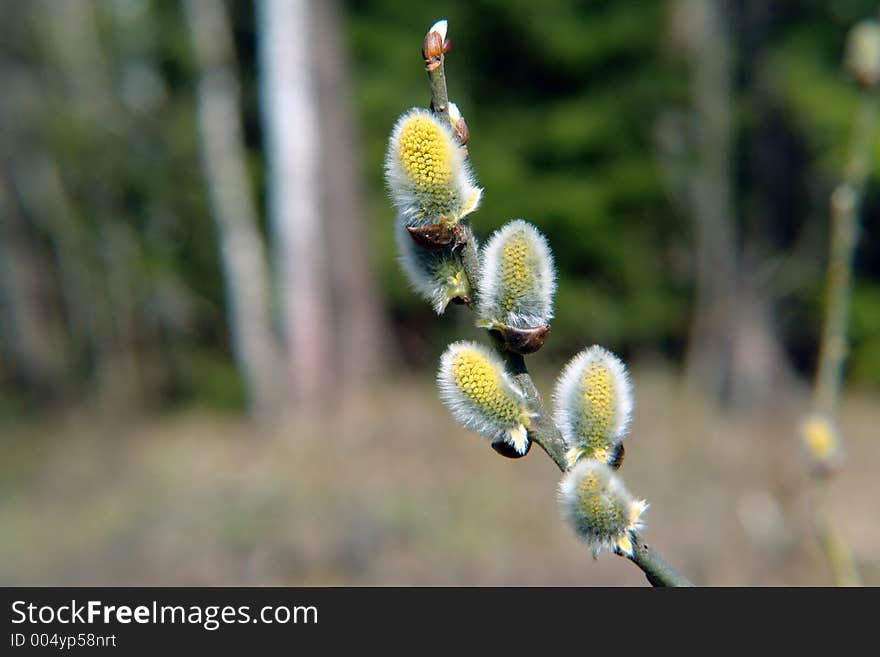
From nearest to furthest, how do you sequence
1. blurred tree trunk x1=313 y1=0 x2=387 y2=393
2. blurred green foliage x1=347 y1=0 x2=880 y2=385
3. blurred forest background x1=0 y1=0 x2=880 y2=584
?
blurred forest background x1=0 y1=0 x2=880 y2=584, blurred tree trunk x1=313 y1=0 x2=387 y2=393, blurred green foliage x1=347 y1=0 x2=880 y2=385

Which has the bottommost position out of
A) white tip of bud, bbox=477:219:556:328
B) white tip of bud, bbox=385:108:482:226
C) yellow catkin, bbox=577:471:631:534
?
yellow catkin, bbox=577:471:631:534

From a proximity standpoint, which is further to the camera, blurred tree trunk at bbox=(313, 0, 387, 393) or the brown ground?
blurred tree trunk at bbox=(313, 0, 387, 393)

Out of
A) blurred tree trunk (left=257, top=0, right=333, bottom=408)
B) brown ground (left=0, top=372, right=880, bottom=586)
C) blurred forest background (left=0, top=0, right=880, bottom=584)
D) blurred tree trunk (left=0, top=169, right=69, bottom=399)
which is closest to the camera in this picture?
brown ground (left=0, top=372, right=880, bottom=586)

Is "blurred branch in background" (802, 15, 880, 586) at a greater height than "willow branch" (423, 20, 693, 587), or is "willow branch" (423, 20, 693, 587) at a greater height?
"blurred branch in background" (802, 15, 880, 586)

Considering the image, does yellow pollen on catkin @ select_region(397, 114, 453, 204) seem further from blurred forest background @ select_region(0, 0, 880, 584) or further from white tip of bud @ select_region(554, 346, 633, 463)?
blurred forest background @ select_region(0, 0, 880, 584)

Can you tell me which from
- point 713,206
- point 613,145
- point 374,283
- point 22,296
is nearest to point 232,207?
point 374,283

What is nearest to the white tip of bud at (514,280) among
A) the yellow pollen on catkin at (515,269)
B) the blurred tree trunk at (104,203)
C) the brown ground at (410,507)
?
the yellow pollen on catkin at (515,269)

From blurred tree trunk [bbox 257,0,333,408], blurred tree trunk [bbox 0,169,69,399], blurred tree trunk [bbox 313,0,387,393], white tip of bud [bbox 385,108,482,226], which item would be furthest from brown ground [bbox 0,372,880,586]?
blurred tree trunk [bbox 0,169,69,399]
